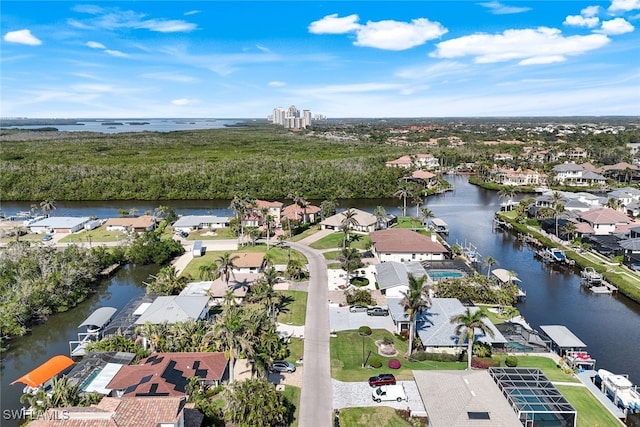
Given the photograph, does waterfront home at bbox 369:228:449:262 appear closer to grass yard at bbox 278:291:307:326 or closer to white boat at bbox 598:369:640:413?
grass yard at bbox 278:291:307:326

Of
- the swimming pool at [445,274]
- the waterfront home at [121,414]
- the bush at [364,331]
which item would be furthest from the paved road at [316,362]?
the swimming pool at [445,274]

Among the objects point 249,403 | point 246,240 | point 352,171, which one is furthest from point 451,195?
point 249,403

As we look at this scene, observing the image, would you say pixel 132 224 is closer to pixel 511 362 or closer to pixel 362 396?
pixel 362 396

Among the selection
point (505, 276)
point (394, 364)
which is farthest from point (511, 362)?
point (505, 276)

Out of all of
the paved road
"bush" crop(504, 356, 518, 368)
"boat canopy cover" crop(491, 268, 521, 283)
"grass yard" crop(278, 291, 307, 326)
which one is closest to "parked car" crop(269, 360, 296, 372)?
the paved road

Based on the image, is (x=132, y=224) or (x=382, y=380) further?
(x=132, y=224)

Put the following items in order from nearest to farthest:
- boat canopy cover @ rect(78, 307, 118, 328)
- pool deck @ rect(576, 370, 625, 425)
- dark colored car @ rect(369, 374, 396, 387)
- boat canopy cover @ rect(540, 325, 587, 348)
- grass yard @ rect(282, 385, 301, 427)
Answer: grass yard @ rect(282, 385, 301, 427) → pool deck @ rect(576, 370, 625, 425) → dark colored car @ rect(369, 374, 396, 387) → boat canopy cover @ rect(540, 325, 587, 348) → boat canopy cover @ rect(78, 307, 118, 328)

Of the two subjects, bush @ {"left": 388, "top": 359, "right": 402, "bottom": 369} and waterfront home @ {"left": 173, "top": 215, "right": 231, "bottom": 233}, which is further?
waterfront home @ {"left": 173, "top": 215, "right": 231, "bottom": 233}
